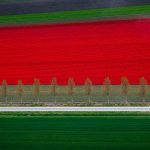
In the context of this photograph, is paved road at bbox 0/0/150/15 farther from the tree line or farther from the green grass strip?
the tree line

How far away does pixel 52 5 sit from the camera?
1034 cm

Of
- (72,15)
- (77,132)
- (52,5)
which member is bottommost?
(77,132)

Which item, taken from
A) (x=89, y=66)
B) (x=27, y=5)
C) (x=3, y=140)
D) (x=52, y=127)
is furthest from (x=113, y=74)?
(x=3, y=140)

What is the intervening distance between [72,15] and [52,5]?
62cm

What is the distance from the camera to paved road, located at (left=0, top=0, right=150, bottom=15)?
32.3ft

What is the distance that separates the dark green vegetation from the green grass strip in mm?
3043

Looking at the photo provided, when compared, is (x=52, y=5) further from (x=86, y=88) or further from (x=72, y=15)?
(x=86, y=88)

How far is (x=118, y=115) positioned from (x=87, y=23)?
3.27 m

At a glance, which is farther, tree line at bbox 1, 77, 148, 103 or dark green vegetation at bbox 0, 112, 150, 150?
tree line at bbox 1, 77, 148, 103

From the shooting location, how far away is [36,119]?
7.02 m

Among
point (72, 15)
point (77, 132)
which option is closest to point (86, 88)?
point (72, 15)

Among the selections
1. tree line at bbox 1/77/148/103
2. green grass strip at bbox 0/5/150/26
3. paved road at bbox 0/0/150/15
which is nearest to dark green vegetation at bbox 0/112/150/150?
tree line at bbox 1/77/148/103

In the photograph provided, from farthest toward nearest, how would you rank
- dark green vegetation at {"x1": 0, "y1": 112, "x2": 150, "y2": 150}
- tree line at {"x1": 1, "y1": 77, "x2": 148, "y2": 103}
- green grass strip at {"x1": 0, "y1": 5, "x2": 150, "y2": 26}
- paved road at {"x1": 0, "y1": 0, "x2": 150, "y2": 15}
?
paved road at {"x1": 0, "y1": 0, "x2": 150, "y2": 15}
green grass strip at {"x1": 0, "y1": 5, "x2": 150, "y2": 26}
tree line at {"x1": 1, "y1": 77, "x2": 148, "y2": 103}
dark green vegetation at {"x1": 0, "y1": 112, "x2": 150, "y2": 150}

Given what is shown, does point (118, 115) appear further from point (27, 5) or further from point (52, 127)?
point (27, 5)
